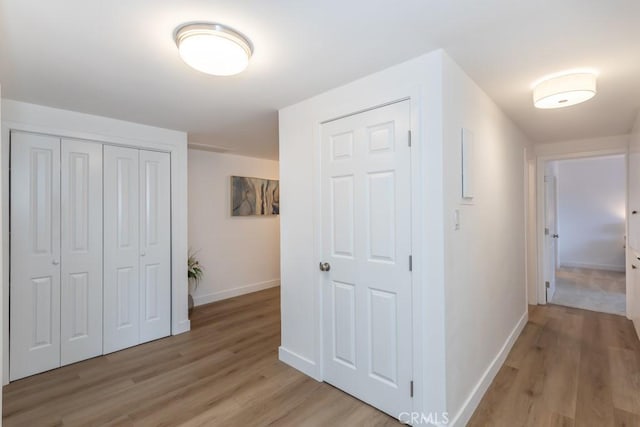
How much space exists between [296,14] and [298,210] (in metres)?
1.49

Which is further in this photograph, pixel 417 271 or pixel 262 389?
pixel 262 389

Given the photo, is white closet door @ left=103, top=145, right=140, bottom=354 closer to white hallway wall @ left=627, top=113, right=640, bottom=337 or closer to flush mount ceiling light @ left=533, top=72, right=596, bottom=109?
flush mount ceiling light @ left=533, top=72, right=596, bottom=109

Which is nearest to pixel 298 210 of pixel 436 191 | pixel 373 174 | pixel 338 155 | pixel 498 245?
pixel 338 155

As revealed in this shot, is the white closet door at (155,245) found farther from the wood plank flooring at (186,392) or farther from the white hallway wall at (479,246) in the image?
the white hallway wall at (479,246)

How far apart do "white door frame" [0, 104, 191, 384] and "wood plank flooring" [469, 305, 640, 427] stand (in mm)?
3045

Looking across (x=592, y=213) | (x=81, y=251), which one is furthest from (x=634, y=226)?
(x=81, y=251)

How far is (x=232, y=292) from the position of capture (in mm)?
4801

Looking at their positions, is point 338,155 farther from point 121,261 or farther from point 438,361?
point 121,261

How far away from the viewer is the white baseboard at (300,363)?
8.04 feet

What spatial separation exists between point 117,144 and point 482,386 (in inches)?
149

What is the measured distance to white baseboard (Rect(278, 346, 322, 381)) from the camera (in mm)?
2449

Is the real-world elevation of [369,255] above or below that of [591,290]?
above

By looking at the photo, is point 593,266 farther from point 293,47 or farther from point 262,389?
point 293,47

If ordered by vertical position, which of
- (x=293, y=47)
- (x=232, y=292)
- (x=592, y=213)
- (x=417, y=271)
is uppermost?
(x=293, y=47)
